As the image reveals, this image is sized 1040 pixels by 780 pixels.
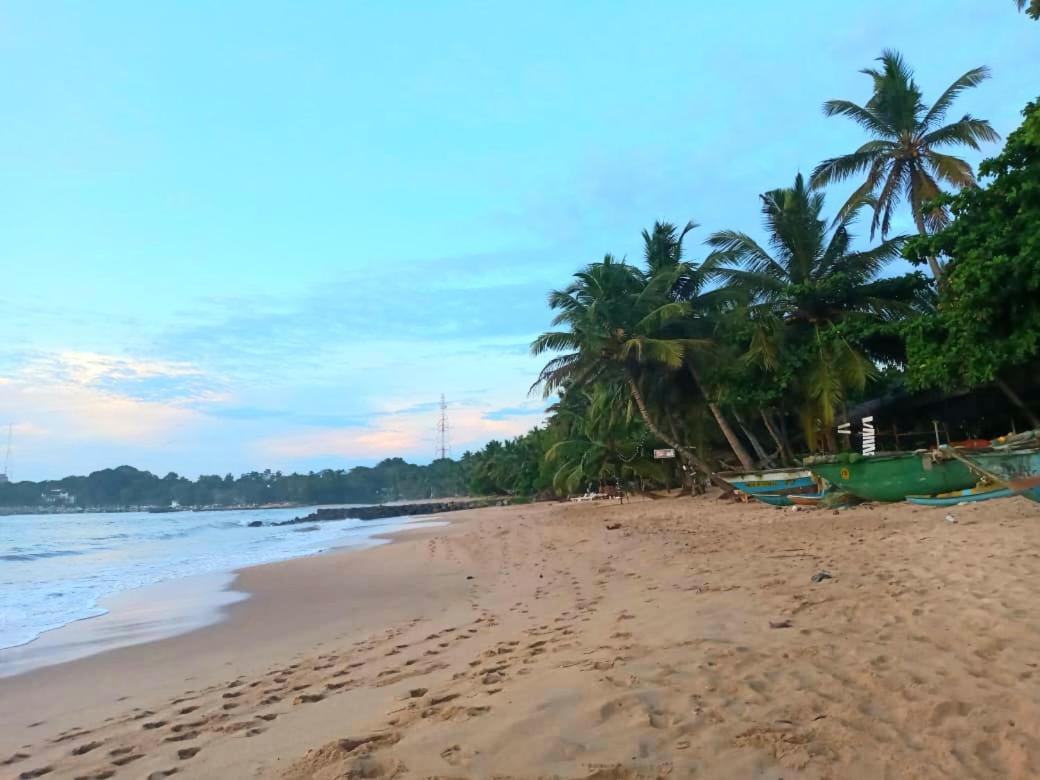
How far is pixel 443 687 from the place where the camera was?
4059 millimetres

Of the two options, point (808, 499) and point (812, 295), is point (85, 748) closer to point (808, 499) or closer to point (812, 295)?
point (808, 499)

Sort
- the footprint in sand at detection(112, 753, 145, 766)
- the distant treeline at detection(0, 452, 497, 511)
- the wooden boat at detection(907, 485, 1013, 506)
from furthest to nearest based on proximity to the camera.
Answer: the distant treeline at detection(0, 452, 497, 511) < the wooden boat at detection(907, 485, 1013, 506) < the footprint in sand at detection(112, 753, 145, 766)

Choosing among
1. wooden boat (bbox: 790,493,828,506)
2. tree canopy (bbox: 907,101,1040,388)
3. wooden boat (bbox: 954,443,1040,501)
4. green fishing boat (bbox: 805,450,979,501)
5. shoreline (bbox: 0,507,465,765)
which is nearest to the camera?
shoreline (bbox: 0,507,465,765)

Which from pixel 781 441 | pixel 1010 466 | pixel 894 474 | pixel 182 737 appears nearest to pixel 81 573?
pixel 182 737

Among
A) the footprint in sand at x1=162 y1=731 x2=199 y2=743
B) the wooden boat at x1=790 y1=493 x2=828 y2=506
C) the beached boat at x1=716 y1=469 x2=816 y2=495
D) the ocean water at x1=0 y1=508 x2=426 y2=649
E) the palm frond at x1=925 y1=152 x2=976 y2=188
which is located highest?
the palm frond at x1=925 y1=152 x2=976 y2=188

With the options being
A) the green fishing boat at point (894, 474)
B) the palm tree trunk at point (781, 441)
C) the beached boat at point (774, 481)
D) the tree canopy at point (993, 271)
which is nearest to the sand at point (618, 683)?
the green fishing boat at point (894, 474)

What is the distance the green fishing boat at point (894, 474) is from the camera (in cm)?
1295

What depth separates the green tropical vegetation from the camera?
44.0ft

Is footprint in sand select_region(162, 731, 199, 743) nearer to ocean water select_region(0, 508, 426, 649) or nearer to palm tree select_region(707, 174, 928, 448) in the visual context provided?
ocean water select_region(0, 508, 426, 649)

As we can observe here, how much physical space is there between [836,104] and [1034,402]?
10364 millimetres

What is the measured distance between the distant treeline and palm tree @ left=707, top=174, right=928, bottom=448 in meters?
112

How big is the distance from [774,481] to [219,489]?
156 metres

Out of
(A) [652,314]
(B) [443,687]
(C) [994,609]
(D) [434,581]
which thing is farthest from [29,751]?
(A) [652,314]

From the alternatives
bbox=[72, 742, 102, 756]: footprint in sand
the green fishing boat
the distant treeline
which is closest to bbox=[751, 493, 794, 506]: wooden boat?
→ the green fishing boat
